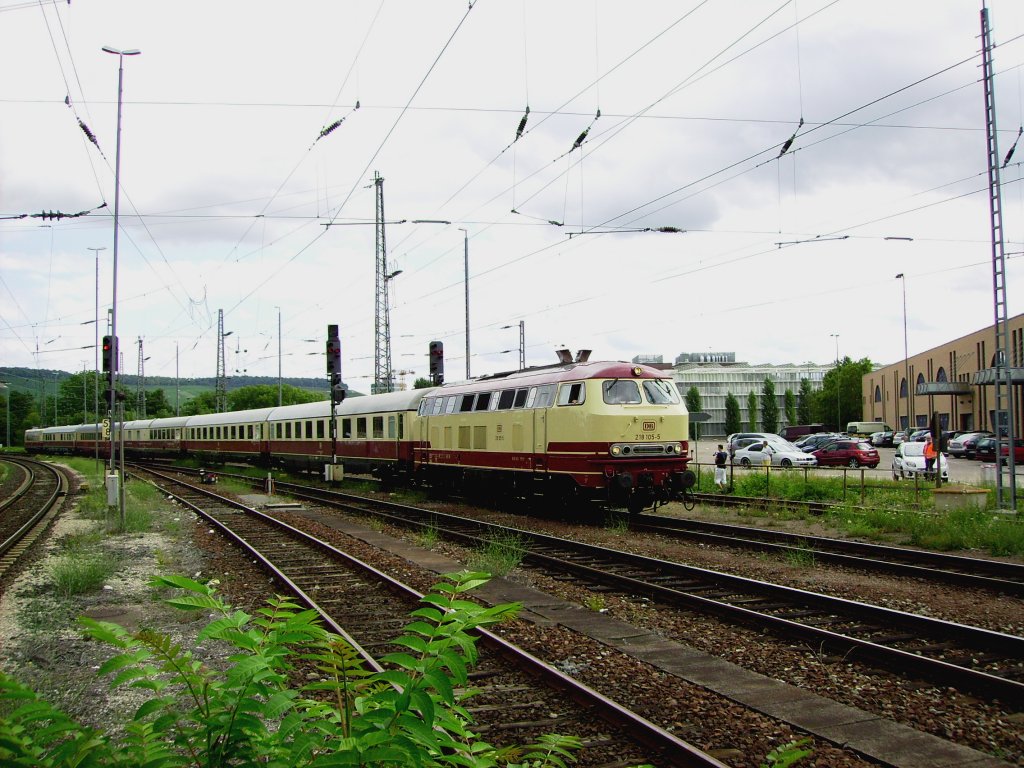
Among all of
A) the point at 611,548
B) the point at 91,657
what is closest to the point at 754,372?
the point at 611,548

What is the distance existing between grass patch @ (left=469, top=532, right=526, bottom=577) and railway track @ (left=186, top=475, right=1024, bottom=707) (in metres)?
0.23

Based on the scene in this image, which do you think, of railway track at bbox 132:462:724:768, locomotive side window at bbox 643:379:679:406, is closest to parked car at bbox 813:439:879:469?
locomotive side window at bbox 643:379:679:406

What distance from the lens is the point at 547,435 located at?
17.6 m

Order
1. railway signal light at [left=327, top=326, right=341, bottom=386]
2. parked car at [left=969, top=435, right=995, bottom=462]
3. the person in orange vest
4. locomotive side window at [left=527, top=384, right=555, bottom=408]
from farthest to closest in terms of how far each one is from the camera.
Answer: parked car at [left=969, top=435, right=995, bottom=462] → railway signal light at [left=327, top=326, right=341, bottom=386] → the person in orange vest → locomotive side window at [left=527, top=384, right=555, bottom=408]

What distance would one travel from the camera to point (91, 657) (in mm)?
7820

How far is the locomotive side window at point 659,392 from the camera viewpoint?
1750 cm

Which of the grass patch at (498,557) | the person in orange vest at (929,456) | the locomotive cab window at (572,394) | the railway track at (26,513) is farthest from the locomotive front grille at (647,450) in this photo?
the person in orange vest at (929,456)

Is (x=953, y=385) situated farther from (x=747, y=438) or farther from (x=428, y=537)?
(x=428, y=537)

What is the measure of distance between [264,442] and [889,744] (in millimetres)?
37727

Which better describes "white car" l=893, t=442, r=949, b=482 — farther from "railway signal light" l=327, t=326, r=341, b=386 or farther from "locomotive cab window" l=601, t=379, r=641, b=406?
"railway signal light" l=327, t=326, r=341, b=386

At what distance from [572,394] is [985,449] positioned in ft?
104

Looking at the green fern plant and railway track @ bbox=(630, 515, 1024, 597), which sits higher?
the green fern plant

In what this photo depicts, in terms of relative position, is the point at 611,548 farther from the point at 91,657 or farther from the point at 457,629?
the point at 457,629

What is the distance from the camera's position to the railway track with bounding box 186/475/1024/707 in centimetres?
679
